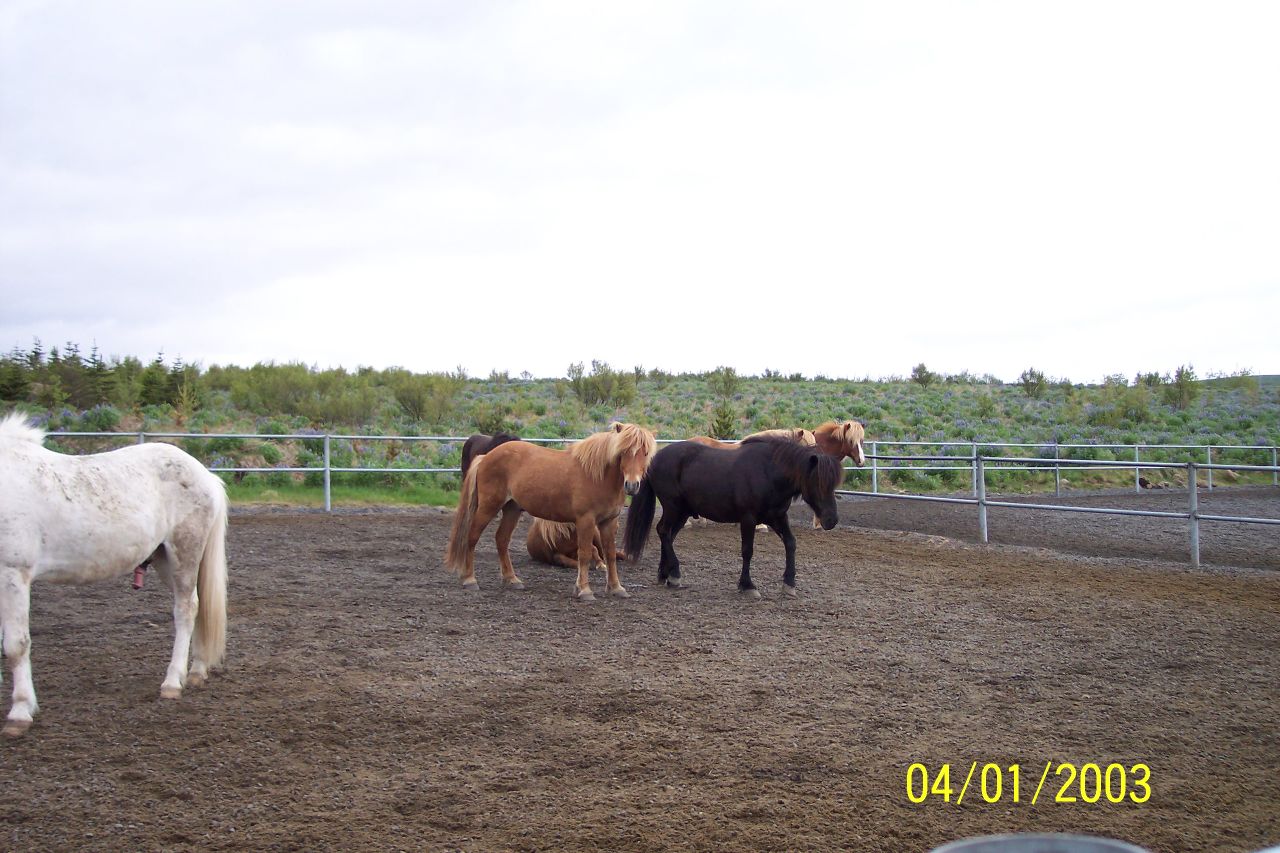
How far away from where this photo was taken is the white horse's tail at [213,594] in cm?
464

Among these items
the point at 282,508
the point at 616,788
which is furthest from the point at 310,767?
the point at 282,508

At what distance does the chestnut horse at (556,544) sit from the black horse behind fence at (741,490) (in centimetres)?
A: 67

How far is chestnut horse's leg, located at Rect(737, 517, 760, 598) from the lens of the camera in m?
7.37

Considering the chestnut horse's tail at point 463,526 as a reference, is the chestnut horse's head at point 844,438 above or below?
above

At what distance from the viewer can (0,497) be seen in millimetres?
3865

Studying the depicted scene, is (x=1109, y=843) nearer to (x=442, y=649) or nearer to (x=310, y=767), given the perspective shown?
(x=310, y=767)

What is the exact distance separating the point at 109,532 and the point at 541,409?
2138 centimetres

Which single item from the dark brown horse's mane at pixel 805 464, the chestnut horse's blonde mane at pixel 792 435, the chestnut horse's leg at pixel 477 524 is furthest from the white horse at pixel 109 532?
the chestnut horse's blonde mane at pixel 792 435

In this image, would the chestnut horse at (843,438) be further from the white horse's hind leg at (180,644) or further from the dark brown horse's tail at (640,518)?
the white horse's hind leg at (180,644)

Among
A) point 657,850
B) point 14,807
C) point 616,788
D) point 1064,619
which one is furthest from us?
point 1064,619

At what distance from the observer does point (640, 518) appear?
833cm

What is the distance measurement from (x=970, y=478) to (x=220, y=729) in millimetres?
18365

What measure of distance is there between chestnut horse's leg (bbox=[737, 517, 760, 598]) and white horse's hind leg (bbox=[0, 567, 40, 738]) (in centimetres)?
505

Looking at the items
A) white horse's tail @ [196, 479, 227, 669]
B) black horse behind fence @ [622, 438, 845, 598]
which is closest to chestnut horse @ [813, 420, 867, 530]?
black horse behind fence @ [622, 438, 845, 598]
